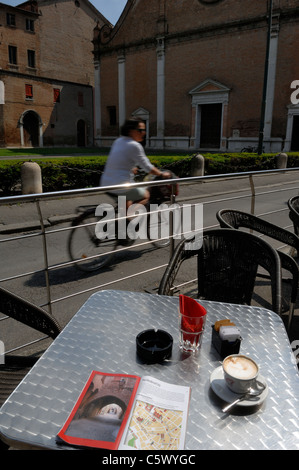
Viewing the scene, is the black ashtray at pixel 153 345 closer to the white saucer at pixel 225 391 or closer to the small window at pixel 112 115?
the white saucer at pixel 225 391

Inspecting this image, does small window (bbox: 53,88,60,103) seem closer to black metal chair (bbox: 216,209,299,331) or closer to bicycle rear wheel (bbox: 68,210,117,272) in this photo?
bicycle rear wheel (bbox: 68,210,117,272)

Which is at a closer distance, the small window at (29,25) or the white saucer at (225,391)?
the white saucer at (225,391)

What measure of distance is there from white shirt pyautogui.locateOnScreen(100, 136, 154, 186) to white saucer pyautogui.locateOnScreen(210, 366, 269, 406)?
3.94 metres

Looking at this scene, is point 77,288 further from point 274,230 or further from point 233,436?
point 233,436

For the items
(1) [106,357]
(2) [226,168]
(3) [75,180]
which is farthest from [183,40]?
(1) [106,357]

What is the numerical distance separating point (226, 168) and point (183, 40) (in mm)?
18381

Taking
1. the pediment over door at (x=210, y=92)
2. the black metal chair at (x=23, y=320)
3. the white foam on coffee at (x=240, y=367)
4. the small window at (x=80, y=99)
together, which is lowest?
the black metal chair at (x=23, y=320)

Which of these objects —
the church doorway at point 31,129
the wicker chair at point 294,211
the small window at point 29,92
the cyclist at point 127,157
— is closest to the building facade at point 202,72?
the small window at point 29,92

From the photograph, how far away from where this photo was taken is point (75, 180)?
11.9 m

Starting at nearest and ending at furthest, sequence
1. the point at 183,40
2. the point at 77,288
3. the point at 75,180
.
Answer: the point at 77,288 → the point at 75,180 → the point at 183,40

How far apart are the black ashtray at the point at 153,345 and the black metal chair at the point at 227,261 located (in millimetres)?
1143

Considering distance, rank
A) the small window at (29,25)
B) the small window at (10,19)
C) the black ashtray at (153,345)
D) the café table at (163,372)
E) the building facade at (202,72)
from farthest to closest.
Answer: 1. the small window at (29,25)
2. the small window at (10,19)
3. the building facade at (202,72)
4. the black ashtray at (153,345)
5. the café table at (163,372)

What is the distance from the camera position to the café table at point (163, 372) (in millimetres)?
1181

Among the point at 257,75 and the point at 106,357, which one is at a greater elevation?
the point at 257,75
